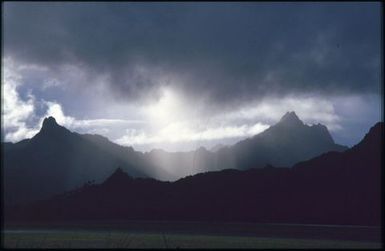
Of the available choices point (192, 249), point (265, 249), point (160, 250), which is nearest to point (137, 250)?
point (160, 250)

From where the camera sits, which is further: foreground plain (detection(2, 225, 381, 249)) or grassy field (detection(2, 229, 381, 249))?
foreground plain (detection(2, 225, 381, 249))

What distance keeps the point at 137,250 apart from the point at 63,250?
27.1ft

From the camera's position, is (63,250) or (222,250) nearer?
(63,250)

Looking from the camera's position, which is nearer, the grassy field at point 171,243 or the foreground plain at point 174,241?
the grassy field at point 171,243

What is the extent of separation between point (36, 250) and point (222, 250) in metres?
21.8

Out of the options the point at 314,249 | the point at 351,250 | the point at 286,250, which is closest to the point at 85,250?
Answer: the point at 286,250

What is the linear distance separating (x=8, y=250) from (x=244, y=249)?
28047 mm

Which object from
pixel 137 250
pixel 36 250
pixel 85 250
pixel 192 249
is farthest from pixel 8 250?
pixel 192 249

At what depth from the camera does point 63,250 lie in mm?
60000

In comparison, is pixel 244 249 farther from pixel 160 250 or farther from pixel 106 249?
pixel 106 249

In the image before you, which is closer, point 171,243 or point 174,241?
point 171,243

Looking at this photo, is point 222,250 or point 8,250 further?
point 222,250

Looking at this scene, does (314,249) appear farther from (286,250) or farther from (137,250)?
(137,250)

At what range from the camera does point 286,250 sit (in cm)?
6481
